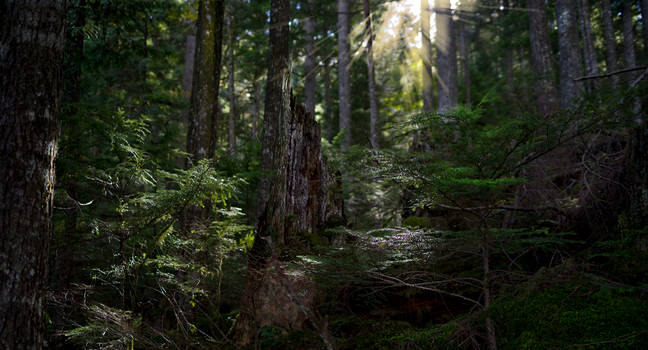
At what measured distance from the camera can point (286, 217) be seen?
16.2ft

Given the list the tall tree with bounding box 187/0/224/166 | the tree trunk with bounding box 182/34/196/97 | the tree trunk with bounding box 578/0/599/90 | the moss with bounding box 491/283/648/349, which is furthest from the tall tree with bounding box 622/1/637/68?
the tree trunk with bounding box 182/34/196/97

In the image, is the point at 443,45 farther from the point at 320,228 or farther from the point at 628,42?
the point at 628,42

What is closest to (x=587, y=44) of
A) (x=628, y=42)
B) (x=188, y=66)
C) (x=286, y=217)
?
(x=628, y=42)

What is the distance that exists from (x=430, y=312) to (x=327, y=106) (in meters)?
17.3

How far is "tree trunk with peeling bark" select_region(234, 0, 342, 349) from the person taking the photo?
4133mm

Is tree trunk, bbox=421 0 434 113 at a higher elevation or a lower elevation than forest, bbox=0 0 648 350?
higher

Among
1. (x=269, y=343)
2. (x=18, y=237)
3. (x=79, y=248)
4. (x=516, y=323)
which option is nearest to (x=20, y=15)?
(x=18, y=237)

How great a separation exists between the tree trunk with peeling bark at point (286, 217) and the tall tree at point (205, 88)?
99.6 inches

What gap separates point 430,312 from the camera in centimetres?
436

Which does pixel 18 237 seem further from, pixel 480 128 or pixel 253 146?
pixel 253 146

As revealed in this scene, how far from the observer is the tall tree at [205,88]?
7.42 meters

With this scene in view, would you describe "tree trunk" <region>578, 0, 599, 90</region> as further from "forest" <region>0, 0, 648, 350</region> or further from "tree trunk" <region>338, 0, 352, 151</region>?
"forest" <region>0, 0, 648, 350</region>

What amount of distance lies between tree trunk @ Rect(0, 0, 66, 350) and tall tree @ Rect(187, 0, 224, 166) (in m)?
3.43

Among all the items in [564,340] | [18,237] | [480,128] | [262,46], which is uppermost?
[262,46]
